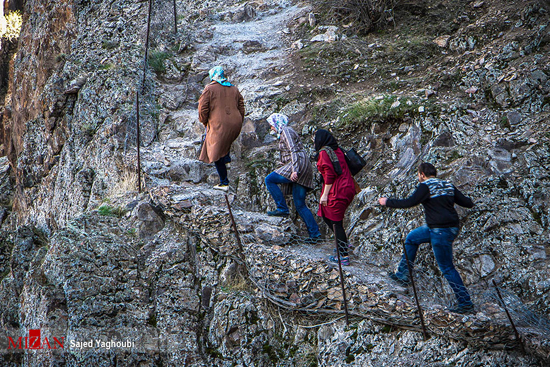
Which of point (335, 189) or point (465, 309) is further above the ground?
point (335, 189)

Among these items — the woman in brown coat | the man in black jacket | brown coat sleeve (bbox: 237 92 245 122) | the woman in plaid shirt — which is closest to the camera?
the man in black jacket

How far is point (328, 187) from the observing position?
20.3ft

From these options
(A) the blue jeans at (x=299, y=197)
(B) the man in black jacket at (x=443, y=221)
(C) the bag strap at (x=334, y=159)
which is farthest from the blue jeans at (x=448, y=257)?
(A) the blue jeans at (x=299, y=197)

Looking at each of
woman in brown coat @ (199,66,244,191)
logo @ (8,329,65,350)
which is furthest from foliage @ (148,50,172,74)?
logo @ (8,329,65,350)

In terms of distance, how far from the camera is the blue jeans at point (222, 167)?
748 cm

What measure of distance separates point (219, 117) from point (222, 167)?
793mm

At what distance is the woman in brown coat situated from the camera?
732 centimetres

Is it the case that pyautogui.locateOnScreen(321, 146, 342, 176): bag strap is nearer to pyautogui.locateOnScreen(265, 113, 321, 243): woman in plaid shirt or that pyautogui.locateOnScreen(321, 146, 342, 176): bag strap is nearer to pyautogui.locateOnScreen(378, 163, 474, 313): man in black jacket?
pyautogui.locateOnScreen(265, 113, 321, 243): woman in plaid shirt

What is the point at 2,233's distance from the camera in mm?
10492

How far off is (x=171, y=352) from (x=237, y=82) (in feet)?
19.3

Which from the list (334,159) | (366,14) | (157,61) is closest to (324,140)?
(334,159)

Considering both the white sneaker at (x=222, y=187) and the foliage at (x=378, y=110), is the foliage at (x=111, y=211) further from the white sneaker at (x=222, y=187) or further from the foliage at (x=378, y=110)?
the foliage at (x=378, y=110)

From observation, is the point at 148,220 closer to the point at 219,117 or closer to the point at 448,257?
the point at 219,117

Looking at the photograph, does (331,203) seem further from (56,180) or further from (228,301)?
(56,180)
